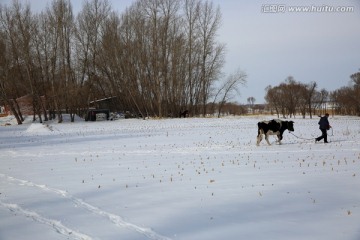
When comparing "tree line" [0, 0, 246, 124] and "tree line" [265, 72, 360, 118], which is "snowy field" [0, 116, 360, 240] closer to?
"tree line" [0, 0, 246, 124]

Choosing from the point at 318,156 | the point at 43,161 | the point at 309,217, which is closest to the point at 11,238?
the point at 309,217

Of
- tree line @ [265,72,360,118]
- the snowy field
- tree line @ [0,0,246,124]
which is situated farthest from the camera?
tree line @ [265,72,360,118]

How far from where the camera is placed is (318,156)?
48.7ft

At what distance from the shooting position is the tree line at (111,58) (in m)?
50.5

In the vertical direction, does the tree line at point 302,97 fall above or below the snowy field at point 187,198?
above

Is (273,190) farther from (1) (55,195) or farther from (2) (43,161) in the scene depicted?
(2) (43,161)

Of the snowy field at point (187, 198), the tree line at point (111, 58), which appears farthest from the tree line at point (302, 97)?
the snowy field at point (187, 198)

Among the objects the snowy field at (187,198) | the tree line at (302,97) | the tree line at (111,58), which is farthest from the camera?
the tree line at (302,97)

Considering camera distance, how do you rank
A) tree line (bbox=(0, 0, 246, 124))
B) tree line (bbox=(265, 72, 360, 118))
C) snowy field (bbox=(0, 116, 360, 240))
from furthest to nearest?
tree line (bbox=(265, 72, 360, 118)), tree line (bbox=(0, 0, 246, 124)), snowy field (bbox=(0, 116, 360, 240))

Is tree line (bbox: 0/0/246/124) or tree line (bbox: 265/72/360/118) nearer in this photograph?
tree line (bbox: 0/0/246/124)

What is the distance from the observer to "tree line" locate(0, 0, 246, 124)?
5047cm

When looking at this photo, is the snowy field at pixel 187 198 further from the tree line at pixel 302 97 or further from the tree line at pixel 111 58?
the tree line at pixel 302 97

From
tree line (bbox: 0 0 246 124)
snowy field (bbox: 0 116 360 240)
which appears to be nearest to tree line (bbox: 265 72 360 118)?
tree line (bbox: 0 0 246 124)

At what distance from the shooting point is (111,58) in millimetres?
59000
